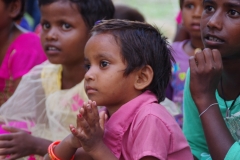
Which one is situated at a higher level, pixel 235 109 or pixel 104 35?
pixel 104 35

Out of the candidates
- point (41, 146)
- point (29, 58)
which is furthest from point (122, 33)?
point (29, 58)

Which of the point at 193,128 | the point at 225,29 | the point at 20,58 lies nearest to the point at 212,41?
the point at 225,29

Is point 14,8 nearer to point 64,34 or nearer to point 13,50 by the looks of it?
point 13,50

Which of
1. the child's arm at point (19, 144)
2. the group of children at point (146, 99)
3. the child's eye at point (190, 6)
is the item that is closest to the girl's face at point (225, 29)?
the group of children at point (146, 99)

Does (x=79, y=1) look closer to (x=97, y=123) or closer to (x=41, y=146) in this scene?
(x=41, y=146)

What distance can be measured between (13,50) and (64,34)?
64cm

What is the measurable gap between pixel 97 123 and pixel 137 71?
1.03ft

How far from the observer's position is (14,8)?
391 centimetres

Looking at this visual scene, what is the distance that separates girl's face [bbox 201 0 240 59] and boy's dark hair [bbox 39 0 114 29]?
1064mm

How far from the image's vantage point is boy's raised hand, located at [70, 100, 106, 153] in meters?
2.14

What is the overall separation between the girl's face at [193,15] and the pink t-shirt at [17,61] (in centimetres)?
107

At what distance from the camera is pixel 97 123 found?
2.19 meters

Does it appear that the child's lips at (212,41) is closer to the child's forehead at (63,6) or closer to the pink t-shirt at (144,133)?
the pink t-shirt at (144,133)

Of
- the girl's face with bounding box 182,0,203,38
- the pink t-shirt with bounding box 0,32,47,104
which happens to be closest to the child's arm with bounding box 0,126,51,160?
the pink t-shirt with bounding box 0,32,47,104
